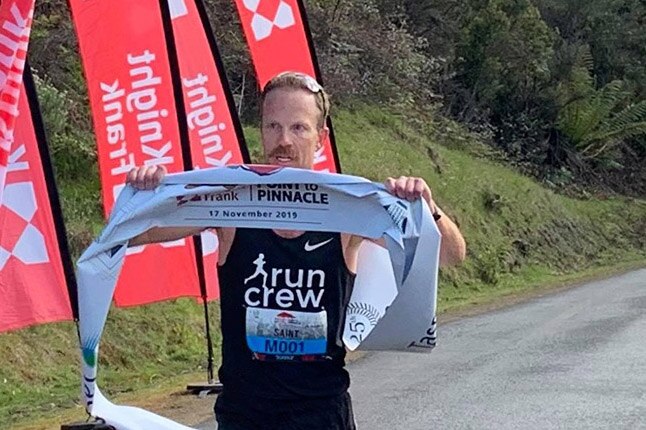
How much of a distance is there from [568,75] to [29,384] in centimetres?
2607

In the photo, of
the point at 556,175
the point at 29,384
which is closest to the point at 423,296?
the point at 29,384

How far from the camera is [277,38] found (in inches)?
434

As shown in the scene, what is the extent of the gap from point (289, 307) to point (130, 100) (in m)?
6.31

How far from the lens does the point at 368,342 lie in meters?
3.29

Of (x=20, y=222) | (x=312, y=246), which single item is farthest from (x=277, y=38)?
(x=312, y=246)

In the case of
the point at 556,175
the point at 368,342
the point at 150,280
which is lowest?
the point at 556,175

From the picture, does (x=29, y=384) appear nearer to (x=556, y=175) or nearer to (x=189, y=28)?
(x=189, y=28)

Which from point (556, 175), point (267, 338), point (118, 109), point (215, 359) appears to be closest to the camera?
point (267, 338)

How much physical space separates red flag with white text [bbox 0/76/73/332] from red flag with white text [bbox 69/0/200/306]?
1.27 meters

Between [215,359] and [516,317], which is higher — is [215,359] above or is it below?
above

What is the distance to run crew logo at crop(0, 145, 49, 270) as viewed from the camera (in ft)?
24.5

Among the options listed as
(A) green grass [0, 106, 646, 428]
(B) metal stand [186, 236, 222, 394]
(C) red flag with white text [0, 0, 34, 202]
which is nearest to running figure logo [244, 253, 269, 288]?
(C) red flag with white text [0, 0, 34, 202]

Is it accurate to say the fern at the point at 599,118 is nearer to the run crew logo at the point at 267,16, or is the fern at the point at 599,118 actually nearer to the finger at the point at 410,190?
the run crew logo at the point at 267,16

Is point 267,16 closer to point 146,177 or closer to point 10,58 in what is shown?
point 10,58
